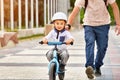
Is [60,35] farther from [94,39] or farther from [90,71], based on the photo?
[94,39]

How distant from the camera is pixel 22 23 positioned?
105 feet

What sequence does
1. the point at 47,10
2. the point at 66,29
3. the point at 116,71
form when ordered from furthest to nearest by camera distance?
the point at 47,10 < the point at 116,71 < the point at 66,29

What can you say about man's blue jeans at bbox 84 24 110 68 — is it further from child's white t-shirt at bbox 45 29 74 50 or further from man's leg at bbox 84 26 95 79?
child's white t-shirt at bbox 45 29 74 50

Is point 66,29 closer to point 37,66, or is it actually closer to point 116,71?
point 116,71

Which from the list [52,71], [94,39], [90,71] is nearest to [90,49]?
[94,39]

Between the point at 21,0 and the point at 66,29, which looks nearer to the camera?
the point at 66,29

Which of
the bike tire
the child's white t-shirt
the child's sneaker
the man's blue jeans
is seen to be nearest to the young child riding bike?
the child's white t-shirt

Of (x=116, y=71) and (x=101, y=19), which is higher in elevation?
(x=101, y=19)

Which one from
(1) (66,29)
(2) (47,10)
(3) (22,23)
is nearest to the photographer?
(1) (66,29)

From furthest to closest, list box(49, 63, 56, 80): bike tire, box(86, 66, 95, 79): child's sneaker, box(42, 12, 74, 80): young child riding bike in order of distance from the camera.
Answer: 1. box(86, 66, 95, 79): child's sneaker
2. box(42, 12, 74, 80): young child riding bike
3. box(49, 63, 56, 80): bike tire

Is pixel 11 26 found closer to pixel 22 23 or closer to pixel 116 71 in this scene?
pixel 22 23

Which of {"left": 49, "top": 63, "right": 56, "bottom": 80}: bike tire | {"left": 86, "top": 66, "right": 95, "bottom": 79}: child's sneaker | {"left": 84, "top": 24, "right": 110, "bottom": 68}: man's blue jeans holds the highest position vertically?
{"left": 84, "top": 24, "right": 110, "bottom": 68}: man's blue jeans

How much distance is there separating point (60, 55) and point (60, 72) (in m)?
0.33

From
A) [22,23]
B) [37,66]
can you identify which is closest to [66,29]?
[37,66]
